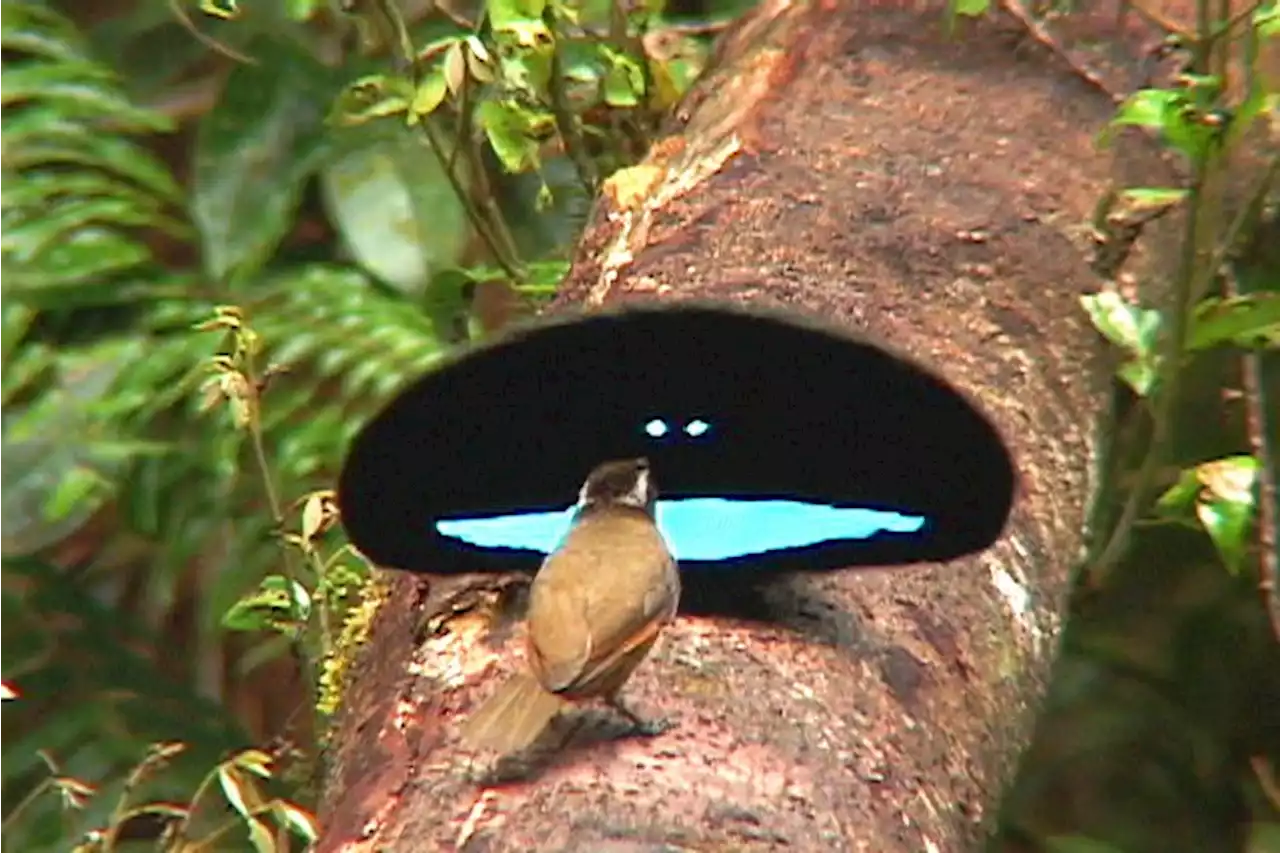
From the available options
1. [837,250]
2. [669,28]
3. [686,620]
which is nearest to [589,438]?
[686,620]

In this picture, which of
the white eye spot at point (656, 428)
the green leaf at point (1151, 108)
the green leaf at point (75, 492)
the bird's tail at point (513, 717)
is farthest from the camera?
the green leaf at point (75, 492)

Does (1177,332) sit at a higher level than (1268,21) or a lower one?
lower

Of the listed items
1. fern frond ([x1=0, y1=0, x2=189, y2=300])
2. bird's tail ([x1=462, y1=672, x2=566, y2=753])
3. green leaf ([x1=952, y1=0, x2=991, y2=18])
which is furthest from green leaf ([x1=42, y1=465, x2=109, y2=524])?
bird's tail ([x1=462, y1=672, x2=566, y2=753])

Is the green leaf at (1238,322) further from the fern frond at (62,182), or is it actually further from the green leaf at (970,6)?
the fern frond at (62,182)

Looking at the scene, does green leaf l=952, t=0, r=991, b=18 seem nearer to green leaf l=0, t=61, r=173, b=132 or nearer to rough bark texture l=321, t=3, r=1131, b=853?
rough bark texture l=321, t=3, r=1131, b=853

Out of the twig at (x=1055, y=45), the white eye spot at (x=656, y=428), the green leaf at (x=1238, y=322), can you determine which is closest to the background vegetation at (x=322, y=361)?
the green leaf at (x=1238, y=322)

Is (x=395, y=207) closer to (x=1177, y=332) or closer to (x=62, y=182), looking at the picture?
(x=62, y=182)

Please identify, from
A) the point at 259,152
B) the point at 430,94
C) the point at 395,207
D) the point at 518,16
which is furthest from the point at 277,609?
the point at 259,152
